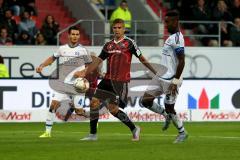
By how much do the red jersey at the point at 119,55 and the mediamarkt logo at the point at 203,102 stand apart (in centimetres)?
981

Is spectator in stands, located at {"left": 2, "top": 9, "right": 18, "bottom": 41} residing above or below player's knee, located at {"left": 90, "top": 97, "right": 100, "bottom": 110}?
above

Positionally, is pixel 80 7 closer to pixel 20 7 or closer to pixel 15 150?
pixel 20 7

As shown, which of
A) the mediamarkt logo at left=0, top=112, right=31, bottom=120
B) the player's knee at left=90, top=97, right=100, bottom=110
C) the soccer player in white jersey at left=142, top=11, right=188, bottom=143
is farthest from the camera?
the mediamarkt logo at left=0, top=112, right=31, bottom=120

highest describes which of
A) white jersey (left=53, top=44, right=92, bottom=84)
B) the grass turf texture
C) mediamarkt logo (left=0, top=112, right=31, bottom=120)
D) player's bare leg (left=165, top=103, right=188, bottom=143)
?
white jersey (left=53, top=44, right=92, bottom=84)

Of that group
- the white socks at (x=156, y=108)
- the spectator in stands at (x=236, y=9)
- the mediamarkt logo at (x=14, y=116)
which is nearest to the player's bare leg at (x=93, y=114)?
the white socks at (x=156, y=108)

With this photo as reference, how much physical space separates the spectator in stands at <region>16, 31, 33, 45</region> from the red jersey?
13.0 metres

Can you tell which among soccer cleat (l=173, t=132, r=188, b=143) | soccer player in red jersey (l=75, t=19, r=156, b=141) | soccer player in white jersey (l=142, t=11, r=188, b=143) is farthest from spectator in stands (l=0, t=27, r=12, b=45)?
soccer cleat (l=173, t=132, r=188, b=143)

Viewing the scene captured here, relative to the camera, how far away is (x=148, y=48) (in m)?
31.3

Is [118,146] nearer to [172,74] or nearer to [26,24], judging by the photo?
[172,74]

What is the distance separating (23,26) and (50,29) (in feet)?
3.26

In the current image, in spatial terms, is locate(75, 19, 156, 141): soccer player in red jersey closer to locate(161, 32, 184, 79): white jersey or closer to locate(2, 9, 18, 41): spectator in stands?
locate(161, 32, 184, 79): white jersey

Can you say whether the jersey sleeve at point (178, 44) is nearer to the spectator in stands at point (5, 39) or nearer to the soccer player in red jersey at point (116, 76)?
the soccer player in red jersey at point (116, 76)

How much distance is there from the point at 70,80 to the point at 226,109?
8.32m

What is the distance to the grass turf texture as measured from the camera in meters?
13.6
